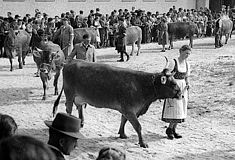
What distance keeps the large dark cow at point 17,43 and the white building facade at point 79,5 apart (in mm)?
6559

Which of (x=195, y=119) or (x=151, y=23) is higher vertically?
(x=151, y=23)

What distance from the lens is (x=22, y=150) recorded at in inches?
97.7

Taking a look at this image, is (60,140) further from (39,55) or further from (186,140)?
(39,55)

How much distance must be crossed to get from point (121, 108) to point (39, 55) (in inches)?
182

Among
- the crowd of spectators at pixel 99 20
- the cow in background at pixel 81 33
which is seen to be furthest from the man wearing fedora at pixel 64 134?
the crowd of spectators at pixel 99 20

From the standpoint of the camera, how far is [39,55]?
11945 mm

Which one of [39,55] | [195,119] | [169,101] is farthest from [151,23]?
[169,101]

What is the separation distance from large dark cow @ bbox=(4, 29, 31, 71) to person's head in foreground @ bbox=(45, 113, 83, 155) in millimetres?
12063

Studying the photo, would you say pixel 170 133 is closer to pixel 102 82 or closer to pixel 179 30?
pixel 102 82

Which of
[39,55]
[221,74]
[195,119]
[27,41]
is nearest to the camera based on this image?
[195,119]

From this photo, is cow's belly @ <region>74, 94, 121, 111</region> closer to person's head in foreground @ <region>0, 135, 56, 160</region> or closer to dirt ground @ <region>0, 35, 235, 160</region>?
dirt ground @ <region>0, 35, 235, 160</region>

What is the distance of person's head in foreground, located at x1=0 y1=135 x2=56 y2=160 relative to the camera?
8.11 feet

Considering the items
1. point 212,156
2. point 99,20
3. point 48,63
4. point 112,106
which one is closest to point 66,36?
point 48,63

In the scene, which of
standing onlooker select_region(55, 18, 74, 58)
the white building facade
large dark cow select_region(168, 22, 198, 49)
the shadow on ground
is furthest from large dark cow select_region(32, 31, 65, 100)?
the white building facade
